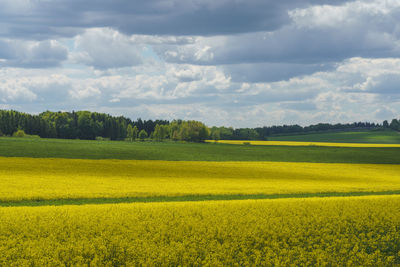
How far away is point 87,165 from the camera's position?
47344 millimetres

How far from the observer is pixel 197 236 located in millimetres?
13141

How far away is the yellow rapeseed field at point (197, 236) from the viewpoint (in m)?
11.5

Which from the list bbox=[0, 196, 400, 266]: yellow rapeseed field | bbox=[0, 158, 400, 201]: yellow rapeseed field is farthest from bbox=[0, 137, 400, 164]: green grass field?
bbox=[0, 196, 400, 266]: yellow rapeseed field

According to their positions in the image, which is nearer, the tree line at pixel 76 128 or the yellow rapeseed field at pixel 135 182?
the yellow rapeseed field at pixel 135 182

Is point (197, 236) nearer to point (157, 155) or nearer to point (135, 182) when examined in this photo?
point (135, 182)

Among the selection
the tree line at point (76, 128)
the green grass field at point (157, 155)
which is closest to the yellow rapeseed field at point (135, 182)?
the green grass field at point (157, 155)

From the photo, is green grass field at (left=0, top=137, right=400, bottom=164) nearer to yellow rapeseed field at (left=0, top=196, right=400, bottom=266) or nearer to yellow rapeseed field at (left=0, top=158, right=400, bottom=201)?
yellow rapeseed field at (left=0, top=158, right=400, bottom=201)

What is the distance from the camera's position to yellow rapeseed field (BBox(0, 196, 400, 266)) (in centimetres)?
1151

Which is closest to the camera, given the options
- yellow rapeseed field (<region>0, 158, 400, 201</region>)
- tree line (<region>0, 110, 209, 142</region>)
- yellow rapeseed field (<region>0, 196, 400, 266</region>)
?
yellow rapeseed field (<region>0, 196, 400, 266</region>)

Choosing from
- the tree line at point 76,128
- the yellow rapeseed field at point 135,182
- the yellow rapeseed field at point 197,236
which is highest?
the tree line at point 76,128

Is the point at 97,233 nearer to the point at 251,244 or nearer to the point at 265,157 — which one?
the point at 251,244

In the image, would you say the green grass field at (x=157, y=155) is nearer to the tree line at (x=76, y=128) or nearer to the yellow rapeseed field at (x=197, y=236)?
the yellow rapeseed field at (x=197, y=236)

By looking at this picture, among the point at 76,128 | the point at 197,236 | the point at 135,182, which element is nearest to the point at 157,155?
the point at 135,182

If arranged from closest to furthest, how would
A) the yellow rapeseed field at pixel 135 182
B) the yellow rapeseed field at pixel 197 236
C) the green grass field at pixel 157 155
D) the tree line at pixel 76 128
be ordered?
1. the yellow rapeseed field at pixel 197 236
2. the yellow rapeseed field at pixel 135 182
3. the green grass field at pixel 157 155
4. the tree line at pixel 76 128
